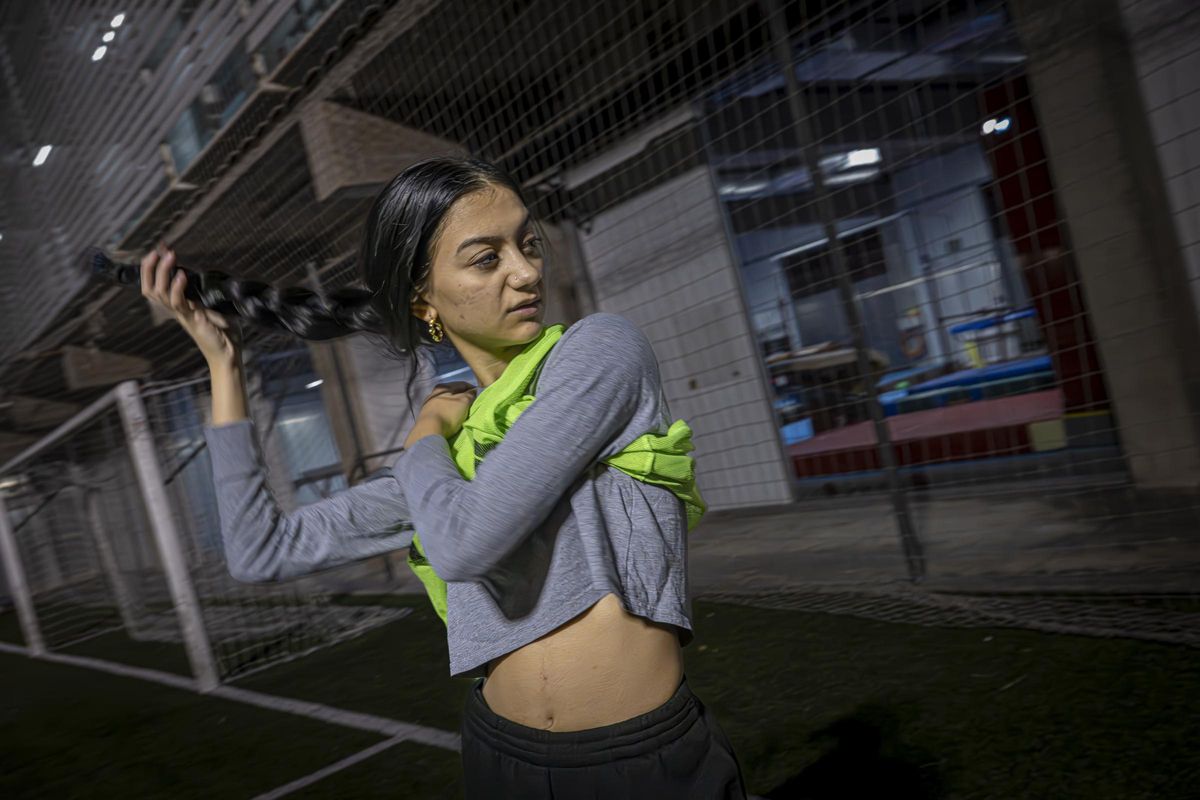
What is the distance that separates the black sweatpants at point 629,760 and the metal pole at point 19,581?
8.26m

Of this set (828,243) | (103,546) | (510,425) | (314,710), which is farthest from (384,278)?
(103,546)

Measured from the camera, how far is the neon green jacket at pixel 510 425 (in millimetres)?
969

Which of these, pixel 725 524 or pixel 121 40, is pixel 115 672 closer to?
pixel 725 524

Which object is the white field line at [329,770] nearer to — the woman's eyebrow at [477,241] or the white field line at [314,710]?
the white field line at [314,710]

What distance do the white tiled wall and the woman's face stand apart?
15.8 ft

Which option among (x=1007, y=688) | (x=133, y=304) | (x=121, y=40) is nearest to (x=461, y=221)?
(x=1007, y=688)

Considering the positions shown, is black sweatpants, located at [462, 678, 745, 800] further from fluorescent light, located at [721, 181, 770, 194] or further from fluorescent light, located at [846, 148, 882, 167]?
fluorescent light, located at [721, 181, 770, 194]

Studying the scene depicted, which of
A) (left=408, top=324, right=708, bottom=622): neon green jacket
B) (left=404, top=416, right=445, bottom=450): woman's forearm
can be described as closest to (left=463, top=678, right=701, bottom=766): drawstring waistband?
(left=408, top=324, right=708, bottom=622): neon green jacket

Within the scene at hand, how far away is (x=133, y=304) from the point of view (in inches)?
343

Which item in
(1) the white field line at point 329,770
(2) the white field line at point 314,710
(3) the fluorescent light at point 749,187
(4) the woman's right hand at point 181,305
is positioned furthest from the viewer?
(3) the fluorescent light at point 749,187

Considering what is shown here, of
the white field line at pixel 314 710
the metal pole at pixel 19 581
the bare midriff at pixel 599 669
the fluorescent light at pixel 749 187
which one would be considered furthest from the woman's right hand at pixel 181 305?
the metal pole at pixel 19 581

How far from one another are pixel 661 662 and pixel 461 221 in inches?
22.0

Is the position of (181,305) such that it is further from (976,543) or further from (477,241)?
(976,543)

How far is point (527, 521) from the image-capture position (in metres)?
0.87
